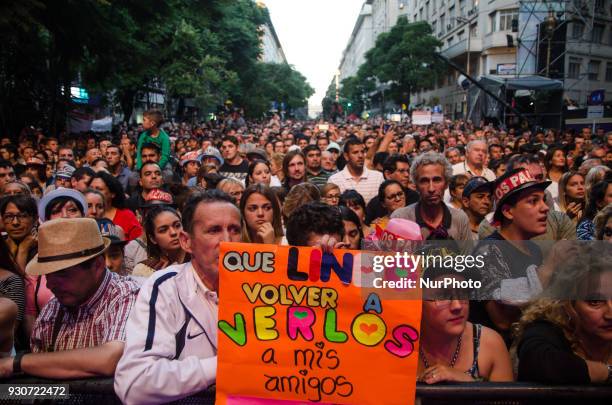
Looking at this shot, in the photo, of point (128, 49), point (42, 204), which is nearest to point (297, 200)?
point (42, 204)

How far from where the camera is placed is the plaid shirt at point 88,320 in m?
2.51

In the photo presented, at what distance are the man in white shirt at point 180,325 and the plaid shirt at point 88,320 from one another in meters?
0.41

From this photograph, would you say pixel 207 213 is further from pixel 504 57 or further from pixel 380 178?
pixel 504 57

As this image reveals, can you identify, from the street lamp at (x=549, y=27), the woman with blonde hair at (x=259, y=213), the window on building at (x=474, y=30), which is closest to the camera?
the woman with blonde hair at (x=259, y=213)

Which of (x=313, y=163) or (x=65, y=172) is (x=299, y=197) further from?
(x=65, y=172)

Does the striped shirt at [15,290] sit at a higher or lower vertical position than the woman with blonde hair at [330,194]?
lower

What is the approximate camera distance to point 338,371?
1973mm

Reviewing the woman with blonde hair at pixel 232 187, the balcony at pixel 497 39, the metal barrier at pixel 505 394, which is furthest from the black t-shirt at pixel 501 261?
the balcony at pixel 497 39

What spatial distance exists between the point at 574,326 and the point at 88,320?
6.89 ft

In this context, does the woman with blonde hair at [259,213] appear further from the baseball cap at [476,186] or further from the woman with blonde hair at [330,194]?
the baseball cap at [476,186]

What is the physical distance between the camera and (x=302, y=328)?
200cm

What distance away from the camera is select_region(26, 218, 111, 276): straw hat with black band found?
2607 mm

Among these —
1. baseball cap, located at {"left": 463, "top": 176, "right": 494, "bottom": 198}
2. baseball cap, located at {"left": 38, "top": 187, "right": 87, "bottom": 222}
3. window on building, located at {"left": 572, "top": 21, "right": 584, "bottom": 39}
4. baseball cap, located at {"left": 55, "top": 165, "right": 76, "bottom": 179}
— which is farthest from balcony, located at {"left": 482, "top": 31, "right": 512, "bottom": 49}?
baseball cap, located at {"left": 38, "top": 187, "right": 87, "bottom": 222}

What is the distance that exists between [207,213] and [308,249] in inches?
24.8
